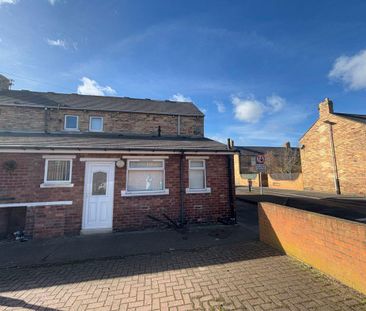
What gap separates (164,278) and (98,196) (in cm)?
452

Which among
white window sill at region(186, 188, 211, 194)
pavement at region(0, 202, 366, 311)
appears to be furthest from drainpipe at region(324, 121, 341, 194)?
pavement at region(0, 202, 366, 311)

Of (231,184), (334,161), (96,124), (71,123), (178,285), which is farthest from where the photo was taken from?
(334,161)

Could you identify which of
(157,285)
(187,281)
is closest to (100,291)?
(157,285)

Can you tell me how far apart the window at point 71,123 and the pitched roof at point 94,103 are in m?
0.63

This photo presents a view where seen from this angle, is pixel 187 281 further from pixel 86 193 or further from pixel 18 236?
pixel 18 236

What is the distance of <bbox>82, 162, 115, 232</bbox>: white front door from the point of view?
286 inches

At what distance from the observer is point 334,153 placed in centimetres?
1806

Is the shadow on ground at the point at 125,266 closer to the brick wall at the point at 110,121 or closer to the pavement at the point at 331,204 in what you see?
the pavement at the point at 331,204

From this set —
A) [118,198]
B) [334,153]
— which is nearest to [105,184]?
[118,198]

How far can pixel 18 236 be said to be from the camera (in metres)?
6.68

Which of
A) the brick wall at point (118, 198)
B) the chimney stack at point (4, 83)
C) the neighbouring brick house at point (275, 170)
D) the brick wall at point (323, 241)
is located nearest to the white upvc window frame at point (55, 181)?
the brick wall at point (118, 198)

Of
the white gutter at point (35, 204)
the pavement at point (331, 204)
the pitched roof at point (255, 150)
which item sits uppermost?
the pitched roof at point (255, 150)

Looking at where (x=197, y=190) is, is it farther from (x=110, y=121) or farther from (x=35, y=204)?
(x=110, y=121)

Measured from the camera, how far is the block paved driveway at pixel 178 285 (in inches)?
128
